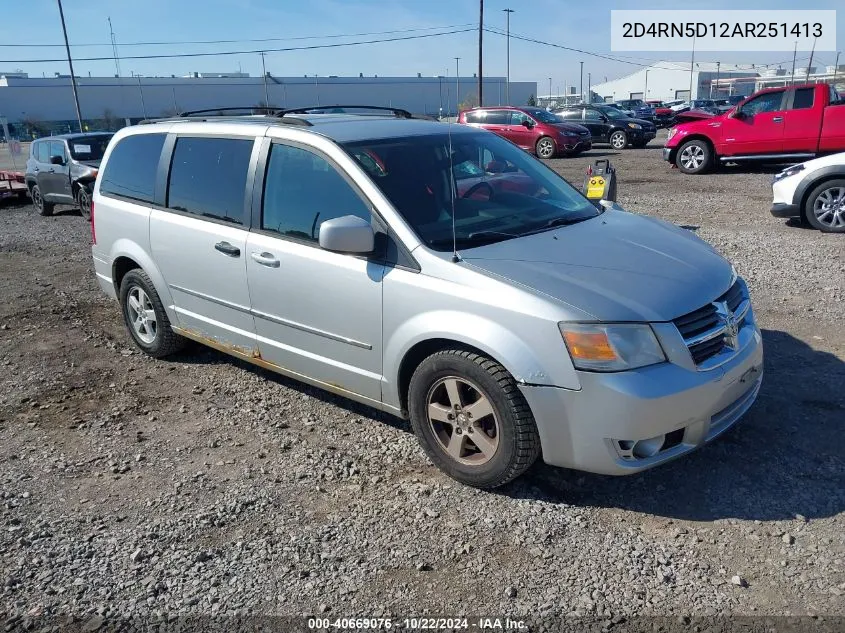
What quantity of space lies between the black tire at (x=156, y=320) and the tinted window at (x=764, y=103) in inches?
546

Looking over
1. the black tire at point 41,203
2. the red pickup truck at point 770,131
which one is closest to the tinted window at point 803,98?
the red pickup truck at point 770,131

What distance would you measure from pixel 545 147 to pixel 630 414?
65.9 ft

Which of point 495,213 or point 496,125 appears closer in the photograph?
point 495,213

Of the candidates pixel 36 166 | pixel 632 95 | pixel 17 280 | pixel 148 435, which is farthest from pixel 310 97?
pixel 148 435

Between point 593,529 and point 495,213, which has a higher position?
point 495,213

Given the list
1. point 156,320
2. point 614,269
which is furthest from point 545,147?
point 614,269

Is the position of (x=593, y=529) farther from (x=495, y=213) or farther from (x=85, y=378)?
(x=85, y=378)

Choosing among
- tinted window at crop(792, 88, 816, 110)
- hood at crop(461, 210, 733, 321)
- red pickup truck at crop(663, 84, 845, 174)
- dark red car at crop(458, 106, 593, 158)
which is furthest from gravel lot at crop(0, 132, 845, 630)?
dark red car at crop(458, 106, 593, 158)

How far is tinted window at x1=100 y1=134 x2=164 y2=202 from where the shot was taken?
506cm

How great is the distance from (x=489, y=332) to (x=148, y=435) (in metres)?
2.42

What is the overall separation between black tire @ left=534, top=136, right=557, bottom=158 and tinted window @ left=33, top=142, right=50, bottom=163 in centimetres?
1375

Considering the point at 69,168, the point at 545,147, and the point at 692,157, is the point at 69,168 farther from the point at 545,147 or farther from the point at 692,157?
the point at 545,147

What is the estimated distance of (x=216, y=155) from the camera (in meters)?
4.51

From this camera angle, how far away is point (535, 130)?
71.7ft
